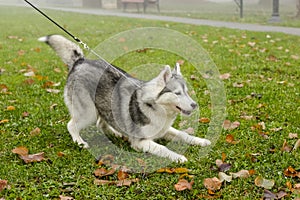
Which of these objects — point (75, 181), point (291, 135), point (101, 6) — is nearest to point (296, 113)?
point (291, 135)

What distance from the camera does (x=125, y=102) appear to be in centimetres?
445

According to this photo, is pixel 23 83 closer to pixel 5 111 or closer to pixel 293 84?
pixel 5 111

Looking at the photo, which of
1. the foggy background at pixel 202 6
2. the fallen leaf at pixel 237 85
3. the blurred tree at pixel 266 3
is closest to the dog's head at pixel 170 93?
the fallen leaf at pixel 237 85

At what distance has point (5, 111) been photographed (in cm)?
561

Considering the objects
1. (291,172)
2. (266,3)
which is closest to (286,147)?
(291,172)

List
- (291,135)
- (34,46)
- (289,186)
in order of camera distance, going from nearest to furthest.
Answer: (289,186) → (291,135) → (34,46)

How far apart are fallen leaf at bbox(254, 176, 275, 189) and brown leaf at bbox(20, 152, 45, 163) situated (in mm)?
2110

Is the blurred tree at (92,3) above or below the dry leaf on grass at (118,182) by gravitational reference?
above

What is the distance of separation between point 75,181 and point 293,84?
4.30 m

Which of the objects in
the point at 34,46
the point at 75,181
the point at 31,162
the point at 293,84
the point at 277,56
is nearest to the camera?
the point at 75,181

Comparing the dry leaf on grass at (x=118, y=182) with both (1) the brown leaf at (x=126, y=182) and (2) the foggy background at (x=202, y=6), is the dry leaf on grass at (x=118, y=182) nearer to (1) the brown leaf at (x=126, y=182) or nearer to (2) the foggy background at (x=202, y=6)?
(1) the brown leaf at (x=126, y=182)

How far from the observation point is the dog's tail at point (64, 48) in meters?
4.75

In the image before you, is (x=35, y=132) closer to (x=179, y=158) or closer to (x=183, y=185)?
(x=179, y=158)

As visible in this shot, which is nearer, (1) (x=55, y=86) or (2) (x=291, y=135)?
(2) (x=291, y=135)
